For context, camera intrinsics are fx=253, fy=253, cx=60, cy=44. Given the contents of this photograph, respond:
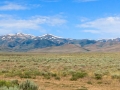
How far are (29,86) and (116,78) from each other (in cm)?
1143

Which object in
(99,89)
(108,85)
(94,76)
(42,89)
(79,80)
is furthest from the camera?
(94,76)

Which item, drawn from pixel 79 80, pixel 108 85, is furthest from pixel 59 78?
pixel 108 85

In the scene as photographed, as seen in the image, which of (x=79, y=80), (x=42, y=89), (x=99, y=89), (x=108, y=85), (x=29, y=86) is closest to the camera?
(x=29, y=86)

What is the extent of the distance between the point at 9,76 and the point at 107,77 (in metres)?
9.77

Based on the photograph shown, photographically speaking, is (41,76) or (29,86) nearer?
(29,86)

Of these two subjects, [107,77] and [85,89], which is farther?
[107,77]

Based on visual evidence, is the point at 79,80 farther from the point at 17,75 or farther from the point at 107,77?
the point at 17,75

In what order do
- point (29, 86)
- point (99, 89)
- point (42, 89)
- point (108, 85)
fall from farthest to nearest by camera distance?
point (108, 85)
point (99, 89)
point (42, 89)
point (29, 86)

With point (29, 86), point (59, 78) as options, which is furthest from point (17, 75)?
point (29, 86)

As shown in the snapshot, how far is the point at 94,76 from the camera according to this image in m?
25.4

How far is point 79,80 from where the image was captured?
23766mm

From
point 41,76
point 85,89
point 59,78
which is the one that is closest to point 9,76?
point 41,76

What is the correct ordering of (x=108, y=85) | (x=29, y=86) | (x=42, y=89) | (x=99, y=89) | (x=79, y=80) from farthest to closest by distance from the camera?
(x=79, y=80), (x=108, y=85), (x=99, y=89), (x=42, y=89), (x=29, y=86)

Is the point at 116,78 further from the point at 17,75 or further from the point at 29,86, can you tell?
the point at 29,86
